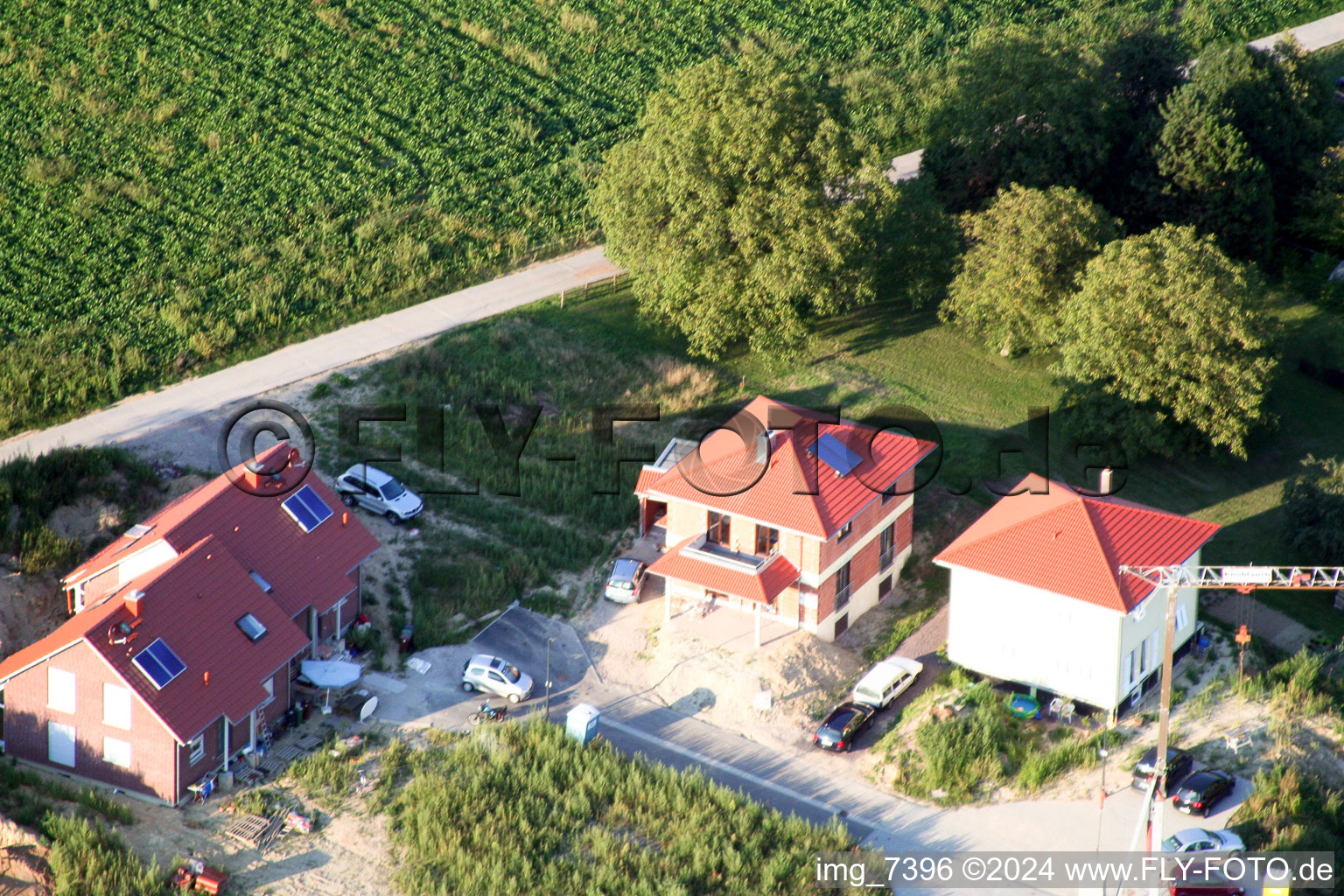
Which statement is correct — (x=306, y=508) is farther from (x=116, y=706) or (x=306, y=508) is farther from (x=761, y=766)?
(x=761, y=766)

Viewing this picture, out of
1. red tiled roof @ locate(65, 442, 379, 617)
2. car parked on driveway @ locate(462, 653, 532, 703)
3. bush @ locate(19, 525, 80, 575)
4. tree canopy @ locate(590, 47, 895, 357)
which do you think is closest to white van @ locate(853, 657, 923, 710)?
car parked on driveway @ locate(462, 653, 532, 703)

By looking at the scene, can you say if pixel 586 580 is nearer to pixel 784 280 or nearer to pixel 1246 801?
pixel 784 280

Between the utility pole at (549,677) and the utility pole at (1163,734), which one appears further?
the utility pole at (549,677)

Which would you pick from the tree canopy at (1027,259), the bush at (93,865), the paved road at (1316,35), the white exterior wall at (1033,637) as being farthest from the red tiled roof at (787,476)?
the paved road at (1316,35)

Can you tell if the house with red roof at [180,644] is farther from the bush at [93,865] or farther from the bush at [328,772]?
the bush at [93,865]

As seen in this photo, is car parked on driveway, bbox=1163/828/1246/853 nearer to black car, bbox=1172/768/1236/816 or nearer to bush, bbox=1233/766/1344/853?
bush, bbox=1233/766/1344/853

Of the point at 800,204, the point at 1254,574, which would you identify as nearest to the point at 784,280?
the point at 800,204
